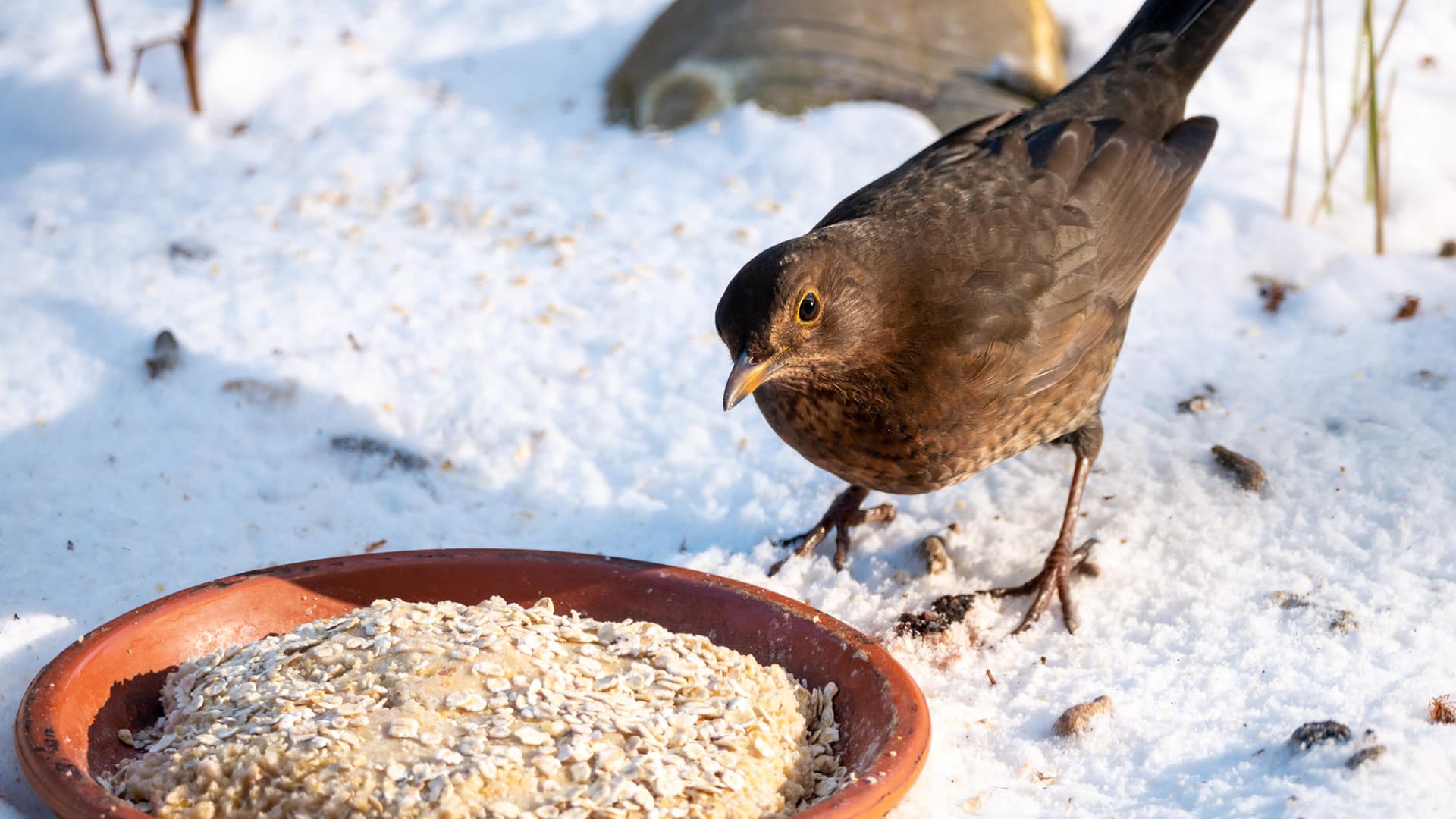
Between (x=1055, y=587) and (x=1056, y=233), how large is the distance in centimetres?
99

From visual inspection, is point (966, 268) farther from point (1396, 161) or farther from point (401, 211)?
point (1396, 161)

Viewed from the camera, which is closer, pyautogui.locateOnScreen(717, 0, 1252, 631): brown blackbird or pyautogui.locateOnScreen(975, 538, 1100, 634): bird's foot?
pyautogui.locateOnScreen(717, 0, 1252, 631): brown blackbird

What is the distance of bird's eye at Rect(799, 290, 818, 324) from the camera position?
3068 mm

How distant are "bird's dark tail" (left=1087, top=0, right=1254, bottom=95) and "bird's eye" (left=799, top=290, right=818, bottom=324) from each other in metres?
1.88

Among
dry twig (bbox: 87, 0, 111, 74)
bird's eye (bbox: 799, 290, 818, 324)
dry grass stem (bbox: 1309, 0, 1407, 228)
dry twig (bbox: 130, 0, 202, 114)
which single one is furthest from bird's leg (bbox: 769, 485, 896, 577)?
dry twig (bbox: 87, 0, 111, 74)

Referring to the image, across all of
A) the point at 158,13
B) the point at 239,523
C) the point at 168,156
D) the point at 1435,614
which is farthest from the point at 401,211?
the point at 1435,614

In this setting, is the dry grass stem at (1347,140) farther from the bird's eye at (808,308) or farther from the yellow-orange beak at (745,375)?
the yellow-orange beak at (745,375)

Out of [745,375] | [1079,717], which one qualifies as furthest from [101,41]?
[1079,717]

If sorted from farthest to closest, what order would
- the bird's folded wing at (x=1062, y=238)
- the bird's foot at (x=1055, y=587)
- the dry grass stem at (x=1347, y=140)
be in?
1. the dry grass stem at (x=1347, y=140)
2. the bird's foot at (x=1055, y=587)
3. the bird's folded wing at (x=1062, y=238)

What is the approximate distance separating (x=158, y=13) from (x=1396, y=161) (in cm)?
657

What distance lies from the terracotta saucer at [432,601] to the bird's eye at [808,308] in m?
0.68

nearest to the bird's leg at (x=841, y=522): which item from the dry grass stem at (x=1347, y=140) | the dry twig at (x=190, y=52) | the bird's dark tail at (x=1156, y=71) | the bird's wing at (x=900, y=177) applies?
the bird's wing at (x=900, y=177)

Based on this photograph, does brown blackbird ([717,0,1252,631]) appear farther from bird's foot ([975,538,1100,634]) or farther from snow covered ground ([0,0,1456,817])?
snow covered ground ([0,0,1456,817])

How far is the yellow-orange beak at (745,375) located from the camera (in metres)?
2.98
